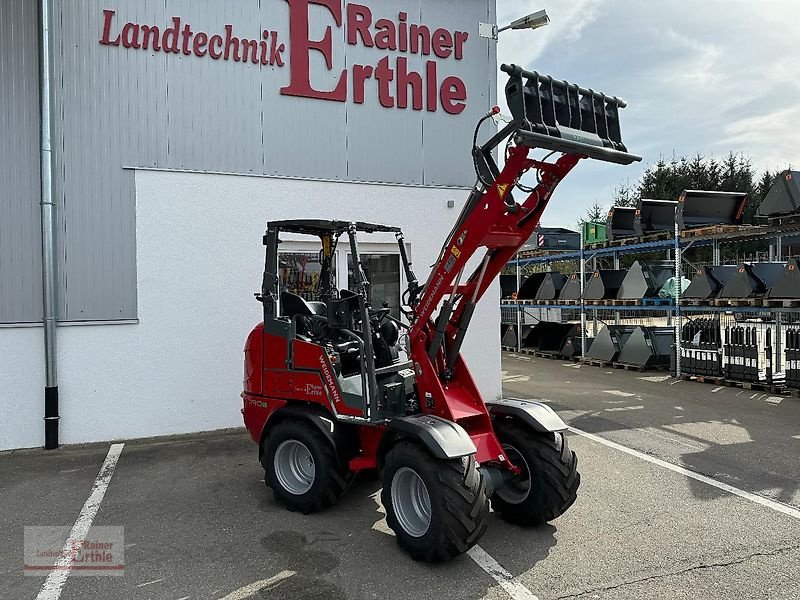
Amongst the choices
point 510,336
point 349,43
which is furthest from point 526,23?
point 510,336

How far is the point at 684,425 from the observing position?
26.3 ft

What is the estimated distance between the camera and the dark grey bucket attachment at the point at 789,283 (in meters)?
9.64

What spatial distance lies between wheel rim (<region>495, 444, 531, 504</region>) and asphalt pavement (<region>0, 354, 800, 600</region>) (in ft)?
0.79

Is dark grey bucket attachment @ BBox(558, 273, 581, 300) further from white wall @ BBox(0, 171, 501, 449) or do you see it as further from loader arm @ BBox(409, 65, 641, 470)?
loader arm @ BBox(409, 65, 641, 470)

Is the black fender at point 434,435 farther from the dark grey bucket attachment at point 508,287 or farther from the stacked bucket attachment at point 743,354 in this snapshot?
the dark grey bucket attachment at point 508,287

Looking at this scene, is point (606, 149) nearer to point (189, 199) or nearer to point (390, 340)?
point (390, 340)

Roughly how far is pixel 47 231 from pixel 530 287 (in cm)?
1288

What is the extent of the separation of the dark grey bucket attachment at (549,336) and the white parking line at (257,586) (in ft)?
41.9

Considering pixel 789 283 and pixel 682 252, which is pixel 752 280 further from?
pixel 682 252

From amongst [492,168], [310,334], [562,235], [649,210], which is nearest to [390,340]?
[310,334]

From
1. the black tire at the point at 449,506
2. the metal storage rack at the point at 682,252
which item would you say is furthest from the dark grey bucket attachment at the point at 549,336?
the black tire at the point at 449,506

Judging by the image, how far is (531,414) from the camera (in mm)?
4668

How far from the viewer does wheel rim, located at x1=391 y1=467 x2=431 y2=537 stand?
4.24 metres

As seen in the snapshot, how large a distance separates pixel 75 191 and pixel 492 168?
5.63 metres
